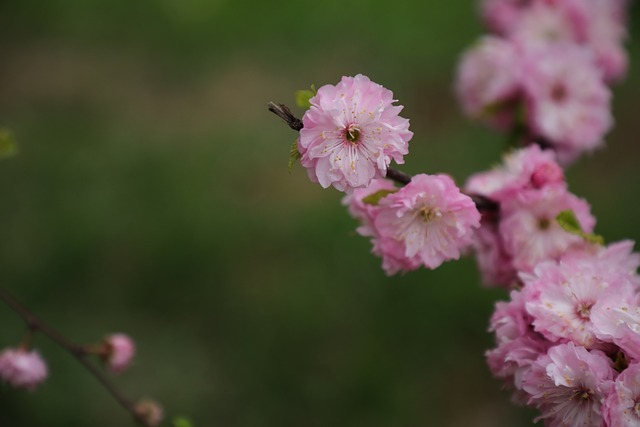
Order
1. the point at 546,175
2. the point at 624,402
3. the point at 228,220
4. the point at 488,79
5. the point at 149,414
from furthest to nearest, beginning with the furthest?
the point at 228,220 < the point at 488,79 < the point at 149,414 < the point at 546,175 < the point at 624,402

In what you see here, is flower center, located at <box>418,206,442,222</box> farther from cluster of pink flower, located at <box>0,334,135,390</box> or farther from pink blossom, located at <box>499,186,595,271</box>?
cluster of pink flower, located at <box>0,334,135,390</box>

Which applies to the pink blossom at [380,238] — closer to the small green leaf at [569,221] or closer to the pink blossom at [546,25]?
the small green leaf at [569,221]

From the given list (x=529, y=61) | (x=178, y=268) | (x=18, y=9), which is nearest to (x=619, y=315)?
(x=529, y=61)

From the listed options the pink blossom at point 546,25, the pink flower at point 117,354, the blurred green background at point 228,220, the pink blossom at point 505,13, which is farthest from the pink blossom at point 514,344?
the blurred green background at point 228,220

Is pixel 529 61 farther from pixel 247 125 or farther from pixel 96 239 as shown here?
pixel 247 125

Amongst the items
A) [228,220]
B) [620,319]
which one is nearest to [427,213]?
[620,319]

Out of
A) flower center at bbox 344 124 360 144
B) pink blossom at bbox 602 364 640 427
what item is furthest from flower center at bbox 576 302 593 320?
flower center at bbox 344 124 360 144

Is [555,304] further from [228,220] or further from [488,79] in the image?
[228,220]
